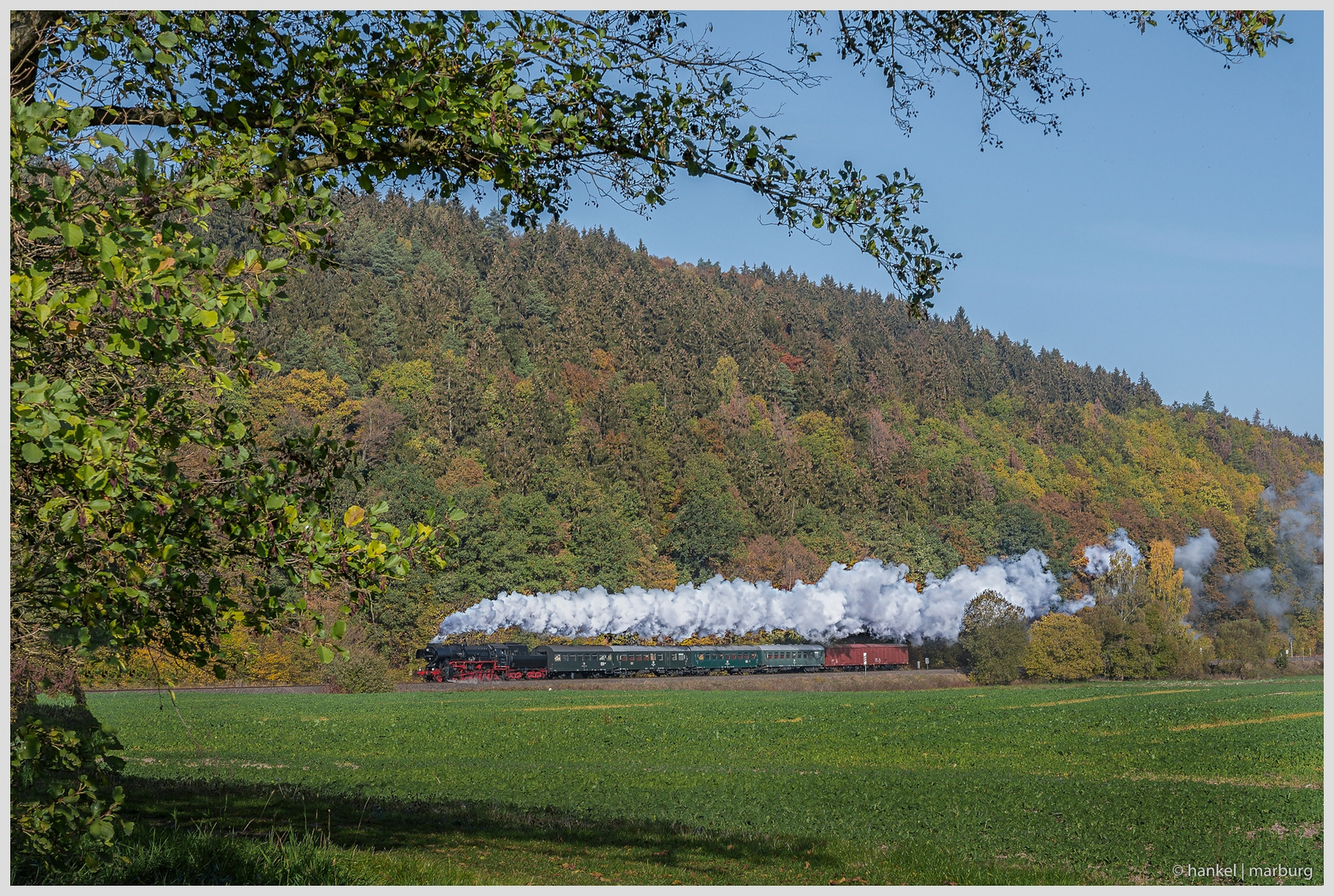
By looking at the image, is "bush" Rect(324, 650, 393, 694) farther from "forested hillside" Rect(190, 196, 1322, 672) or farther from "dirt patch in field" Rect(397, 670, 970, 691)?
"forested hillside" Rect(190, 196, 1322, 672)

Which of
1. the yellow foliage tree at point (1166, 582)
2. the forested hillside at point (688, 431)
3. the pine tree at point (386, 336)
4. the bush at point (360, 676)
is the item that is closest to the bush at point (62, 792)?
the bush at point (360, 676)

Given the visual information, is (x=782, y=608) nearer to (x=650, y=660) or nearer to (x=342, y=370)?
(x=650, y=660)

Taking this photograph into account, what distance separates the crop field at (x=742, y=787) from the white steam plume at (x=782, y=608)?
2666cm

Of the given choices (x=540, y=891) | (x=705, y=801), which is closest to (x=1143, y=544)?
(x=705, y=801)

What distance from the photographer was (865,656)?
6681cm

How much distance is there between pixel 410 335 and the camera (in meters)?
95.9

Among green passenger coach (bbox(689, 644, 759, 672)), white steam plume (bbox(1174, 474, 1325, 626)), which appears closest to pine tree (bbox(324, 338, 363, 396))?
green passenger coach (bbox(689, 644, 759, 672))

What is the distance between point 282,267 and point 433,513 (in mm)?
1851

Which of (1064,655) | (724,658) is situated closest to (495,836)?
(724,658)

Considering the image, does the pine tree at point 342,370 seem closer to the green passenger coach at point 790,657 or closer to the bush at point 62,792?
the green passenger coach at point 790,657

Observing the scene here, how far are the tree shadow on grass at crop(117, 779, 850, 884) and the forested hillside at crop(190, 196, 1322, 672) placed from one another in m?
39.4

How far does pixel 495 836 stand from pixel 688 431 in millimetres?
86808

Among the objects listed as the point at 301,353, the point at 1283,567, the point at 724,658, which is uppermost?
the point at 301,353

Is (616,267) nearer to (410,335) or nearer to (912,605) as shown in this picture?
(410,335)
